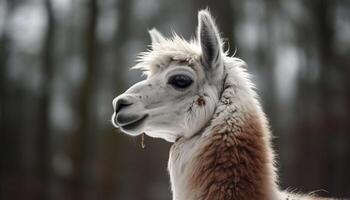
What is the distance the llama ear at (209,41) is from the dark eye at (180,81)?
0.17 metres

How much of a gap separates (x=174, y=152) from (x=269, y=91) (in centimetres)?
2334

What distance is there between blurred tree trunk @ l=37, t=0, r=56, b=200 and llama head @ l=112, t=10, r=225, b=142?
14.5 m

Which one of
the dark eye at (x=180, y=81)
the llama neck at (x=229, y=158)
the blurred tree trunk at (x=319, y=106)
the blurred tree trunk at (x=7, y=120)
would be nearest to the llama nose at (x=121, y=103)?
the dark eye at (x=180, y=81)

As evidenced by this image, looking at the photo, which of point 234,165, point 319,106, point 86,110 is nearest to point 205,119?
point 234,165

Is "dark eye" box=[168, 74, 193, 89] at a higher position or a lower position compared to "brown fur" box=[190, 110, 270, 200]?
higher

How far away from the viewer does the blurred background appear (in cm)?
1772

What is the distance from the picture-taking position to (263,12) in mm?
24359

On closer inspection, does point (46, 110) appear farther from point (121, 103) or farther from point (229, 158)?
point (229, 158)

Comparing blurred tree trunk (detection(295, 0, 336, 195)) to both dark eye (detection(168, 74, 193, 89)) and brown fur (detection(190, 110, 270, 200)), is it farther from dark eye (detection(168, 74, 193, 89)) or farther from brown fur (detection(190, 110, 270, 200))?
brown fur (detection(190, 110, 270, 200))

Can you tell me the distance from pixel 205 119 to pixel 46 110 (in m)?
14.8

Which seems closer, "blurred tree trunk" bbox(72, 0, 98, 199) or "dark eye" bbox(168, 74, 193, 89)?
"dark eye" bbox(168, 74, 193, 89)

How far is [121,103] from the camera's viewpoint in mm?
4215

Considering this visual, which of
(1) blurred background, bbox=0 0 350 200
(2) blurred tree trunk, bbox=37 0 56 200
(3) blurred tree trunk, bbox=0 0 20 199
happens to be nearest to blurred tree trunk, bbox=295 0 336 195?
(1) blurred background, bbox=0 0 350 200

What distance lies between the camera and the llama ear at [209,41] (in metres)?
4.35
